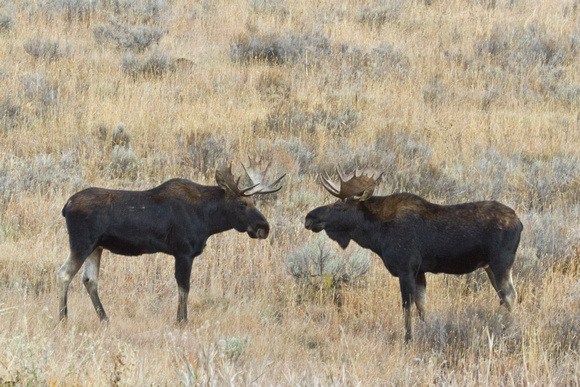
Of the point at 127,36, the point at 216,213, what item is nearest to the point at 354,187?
the point at 216,213

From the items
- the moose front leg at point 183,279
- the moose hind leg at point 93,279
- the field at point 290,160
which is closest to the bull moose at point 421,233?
the field at point 290,160

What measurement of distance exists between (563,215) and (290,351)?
5009 mm

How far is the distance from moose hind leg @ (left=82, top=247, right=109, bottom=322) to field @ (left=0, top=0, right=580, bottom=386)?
0.48 feet

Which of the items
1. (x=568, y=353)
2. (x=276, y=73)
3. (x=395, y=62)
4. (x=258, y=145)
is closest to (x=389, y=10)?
(x=395, y=62)

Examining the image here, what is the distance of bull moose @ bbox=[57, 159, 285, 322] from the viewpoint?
620cm

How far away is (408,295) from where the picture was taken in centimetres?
638

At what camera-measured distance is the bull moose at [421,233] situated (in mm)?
6359

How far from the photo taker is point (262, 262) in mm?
7961

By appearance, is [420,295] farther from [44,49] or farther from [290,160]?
[44,49]

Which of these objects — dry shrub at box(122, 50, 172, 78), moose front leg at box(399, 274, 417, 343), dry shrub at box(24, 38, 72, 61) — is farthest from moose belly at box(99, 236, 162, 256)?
dry shrub at box(24, 38, 72, 61)

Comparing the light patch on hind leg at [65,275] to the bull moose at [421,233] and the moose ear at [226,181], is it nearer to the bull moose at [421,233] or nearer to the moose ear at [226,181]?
the moose ear at [226,181]

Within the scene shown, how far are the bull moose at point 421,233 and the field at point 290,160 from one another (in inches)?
14.6

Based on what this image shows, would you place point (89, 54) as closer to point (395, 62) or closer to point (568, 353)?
point (395, 62)

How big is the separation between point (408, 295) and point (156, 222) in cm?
227
